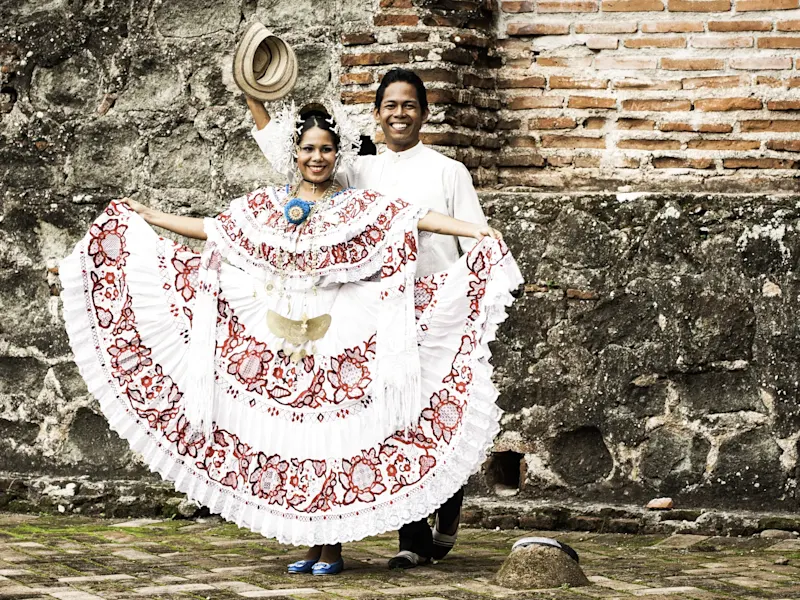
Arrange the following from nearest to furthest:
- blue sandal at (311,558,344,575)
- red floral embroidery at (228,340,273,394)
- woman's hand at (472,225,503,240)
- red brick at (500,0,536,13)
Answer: woman's hand at (472,225,503,240)
blue sandal at (311,558,344,575)
red floral embroidery at (228,340,273,394)
red brick at (500,0,536,13)

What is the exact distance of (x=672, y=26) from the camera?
6.50m

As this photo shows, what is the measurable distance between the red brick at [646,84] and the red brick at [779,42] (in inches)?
15.4

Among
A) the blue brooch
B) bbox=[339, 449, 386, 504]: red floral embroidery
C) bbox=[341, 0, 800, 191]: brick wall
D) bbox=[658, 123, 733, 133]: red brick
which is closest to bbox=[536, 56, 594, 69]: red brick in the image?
bbox=[341, 0, 800, 191]: brick wall

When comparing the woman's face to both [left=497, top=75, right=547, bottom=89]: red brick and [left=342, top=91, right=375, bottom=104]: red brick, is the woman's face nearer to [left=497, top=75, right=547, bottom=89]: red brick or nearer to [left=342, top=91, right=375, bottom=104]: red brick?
[left=342, top=91, right=375, bottom=104]: red brick

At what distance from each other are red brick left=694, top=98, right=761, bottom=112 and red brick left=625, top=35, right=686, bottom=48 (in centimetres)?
27

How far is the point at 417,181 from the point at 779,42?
6.33ft

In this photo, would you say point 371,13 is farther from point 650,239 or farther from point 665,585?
point 665,585

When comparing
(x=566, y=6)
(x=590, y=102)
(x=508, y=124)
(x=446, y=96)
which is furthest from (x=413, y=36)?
(x=590, y=102)

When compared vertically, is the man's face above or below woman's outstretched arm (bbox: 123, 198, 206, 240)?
above

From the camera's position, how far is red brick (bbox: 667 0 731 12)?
6.46m

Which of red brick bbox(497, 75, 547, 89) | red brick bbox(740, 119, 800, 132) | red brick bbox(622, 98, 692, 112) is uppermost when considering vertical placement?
red brick bbox(497, 75, 547, 89)

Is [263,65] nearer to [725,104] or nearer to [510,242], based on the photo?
[510,242]

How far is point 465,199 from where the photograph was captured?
5527mm

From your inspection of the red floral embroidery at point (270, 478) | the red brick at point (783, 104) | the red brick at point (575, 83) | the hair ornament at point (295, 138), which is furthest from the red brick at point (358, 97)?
the red floral embroidery at point (270, 478)
